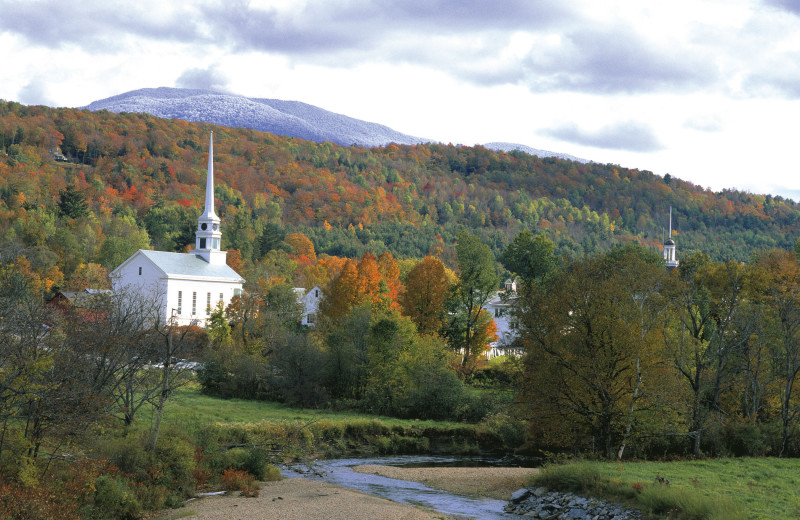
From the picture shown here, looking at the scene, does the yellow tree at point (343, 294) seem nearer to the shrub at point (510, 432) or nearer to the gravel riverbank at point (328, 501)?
the shrub at point (510, 432)

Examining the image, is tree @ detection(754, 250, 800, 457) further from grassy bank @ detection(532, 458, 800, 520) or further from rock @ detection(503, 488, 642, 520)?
rock @ detection(503, 488, 642, 520)

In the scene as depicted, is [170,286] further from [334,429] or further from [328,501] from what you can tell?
[328,501]

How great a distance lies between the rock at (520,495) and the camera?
2773 cm

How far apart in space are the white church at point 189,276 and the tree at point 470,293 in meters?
26.1

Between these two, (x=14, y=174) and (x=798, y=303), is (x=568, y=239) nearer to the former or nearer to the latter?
(x=14, y=174)

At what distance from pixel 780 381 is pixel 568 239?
113 m

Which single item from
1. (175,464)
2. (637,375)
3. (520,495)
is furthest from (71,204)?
(520,495)

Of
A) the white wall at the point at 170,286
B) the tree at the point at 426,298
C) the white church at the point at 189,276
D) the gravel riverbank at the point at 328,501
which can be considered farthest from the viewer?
the white church at the point at 189,276

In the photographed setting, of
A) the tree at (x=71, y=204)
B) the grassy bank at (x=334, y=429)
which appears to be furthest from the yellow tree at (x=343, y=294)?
the tree at (x=71, y=204)

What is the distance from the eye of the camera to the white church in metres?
80.1

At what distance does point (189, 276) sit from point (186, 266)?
175 cm

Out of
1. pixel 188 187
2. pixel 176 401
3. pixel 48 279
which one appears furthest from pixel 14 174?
pixel 176 401

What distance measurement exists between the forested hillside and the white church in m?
6.88

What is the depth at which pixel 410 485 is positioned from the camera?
107 ft
